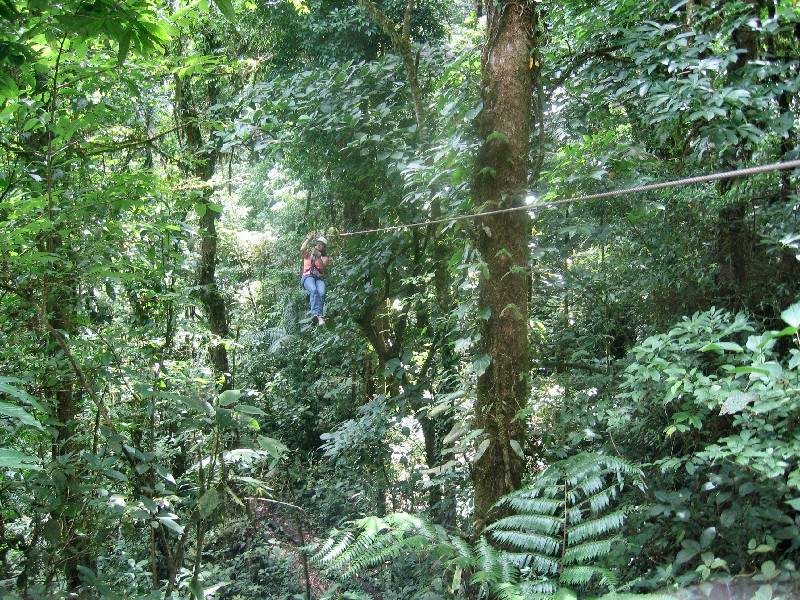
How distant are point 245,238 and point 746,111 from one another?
283 inches

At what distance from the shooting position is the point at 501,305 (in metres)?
3.11

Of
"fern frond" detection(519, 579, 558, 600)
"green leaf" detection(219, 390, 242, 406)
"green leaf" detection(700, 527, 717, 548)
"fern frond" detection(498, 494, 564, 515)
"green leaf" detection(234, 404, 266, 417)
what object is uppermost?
"green leaf" detection(219, 390, 242, 406)

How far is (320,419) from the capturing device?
782 centimetres

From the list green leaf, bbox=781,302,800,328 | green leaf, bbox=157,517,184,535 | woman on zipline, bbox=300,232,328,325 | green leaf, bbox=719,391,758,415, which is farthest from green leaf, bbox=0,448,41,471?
woman on zipline, bbox=300,232,328,325

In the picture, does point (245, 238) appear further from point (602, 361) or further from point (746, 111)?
point (746, 111)

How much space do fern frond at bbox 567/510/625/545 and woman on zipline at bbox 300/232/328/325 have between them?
393cm

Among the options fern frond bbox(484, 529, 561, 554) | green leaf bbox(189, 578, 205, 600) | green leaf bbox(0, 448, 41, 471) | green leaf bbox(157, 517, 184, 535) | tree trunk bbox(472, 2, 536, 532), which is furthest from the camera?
tree trunk bbox(472, 2, 536, 532)

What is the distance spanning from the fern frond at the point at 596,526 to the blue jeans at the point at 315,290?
392cm

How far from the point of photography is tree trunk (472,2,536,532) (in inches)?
119

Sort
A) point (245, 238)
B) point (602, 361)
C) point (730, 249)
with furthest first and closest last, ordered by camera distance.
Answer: point (245, 238) → point (602, 361) → point (730, 249)

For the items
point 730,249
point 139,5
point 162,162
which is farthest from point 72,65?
point 730,249

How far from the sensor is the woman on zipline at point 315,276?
5.65 metres

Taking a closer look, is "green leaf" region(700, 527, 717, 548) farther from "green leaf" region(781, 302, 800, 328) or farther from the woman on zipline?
the woman on zipline

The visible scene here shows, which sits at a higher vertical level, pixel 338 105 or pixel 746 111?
pixel 338 105
